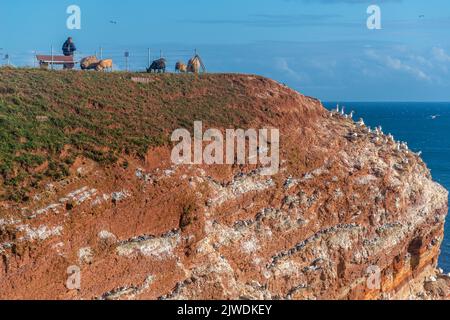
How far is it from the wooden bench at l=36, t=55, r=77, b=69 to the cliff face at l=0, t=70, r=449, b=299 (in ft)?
36.2

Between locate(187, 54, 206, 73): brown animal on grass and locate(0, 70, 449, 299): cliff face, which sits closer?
locate(0, 70, 449, 299): cliff face

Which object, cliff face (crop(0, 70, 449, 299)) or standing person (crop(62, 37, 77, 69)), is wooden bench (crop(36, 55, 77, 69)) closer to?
standing person (crop(62, 37, 77, 69))

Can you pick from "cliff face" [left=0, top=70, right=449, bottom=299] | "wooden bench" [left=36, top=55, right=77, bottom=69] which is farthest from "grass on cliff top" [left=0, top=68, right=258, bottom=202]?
"wooden bench" [left=36, top=55, right=77, bottom=69]

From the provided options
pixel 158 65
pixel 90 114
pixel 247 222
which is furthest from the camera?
pixel 158 65

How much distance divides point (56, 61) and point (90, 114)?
57.6ft

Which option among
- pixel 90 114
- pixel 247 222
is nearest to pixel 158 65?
pixel 90 114

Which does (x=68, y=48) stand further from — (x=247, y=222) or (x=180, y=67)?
(x=247, y=222)

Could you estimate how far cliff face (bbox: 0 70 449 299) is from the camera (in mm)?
31453

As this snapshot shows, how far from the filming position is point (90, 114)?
41375 mm

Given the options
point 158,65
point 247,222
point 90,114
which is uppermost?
point 158,65

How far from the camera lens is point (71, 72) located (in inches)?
1987

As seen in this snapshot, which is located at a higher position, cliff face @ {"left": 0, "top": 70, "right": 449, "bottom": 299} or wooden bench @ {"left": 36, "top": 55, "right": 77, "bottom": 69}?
wooden bench @ {"left": 36, "top": 55, "right": 77, "bottom": 69}

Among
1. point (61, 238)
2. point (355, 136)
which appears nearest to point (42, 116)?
point (61, 238)
